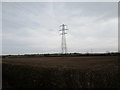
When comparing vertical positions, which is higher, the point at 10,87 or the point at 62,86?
the point at 62,86

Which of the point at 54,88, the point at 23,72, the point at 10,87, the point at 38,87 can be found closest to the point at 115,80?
the point at 54,88

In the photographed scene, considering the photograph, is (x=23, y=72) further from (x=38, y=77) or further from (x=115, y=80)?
(x=115, y=80)

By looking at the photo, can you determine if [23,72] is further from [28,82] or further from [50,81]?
[50,81]

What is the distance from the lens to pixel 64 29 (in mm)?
23922

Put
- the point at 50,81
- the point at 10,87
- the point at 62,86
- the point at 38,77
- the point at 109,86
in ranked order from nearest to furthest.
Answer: the point at 109,86
the point at 62,86
the point at 50,81
the point at 38,77
the point at 10,87

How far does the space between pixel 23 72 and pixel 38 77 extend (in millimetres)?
1405

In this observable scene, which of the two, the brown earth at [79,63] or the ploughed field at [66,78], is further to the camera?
the brown earth at [79,63]

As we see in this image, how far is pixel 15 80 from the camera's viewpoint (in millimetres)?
6945

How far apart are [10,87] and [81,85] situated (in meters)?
3.95

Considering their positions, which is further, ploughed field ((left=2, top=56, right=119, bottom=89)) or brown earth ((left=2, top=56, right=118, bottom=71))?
brown earth ((left=2, top=56, right=118, bottom=71))

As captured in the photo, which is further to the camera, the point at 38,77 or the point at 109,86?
the point at 38,77

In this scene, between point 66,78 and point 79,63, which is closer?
point 66,78

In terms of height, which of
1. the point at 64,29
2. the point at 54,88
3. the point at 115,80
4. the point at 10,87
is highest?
the point at 64,29

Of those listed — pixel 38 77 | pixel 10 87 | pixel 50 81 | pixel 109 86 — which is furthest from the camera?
pixel 10 87
